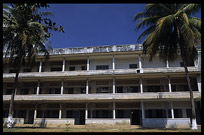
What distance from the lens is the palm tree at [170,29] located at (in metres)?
14.6

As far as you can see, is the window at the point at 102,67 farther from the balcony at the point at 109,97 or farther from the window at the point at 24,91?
the window at the point at 24,91

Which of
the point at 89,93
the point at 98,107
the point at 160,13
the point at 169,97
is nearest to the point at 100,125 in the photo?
the point at 98,107

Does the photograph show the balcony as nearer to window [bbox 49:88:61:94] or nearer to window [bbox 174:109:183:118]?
window [bbox 174:109:183:118]

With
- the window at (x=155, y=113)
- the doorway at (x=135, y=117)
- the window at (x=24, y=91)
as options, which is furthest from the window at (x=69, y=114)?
the window at (x=155, y=113)

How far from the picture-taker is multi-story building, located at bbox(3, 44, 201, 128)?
2203 cm

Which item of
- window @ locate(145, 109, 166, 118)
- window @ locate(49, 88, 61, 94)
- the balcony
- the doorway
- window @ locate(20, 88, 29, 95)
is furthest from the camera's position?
window @ locate(20, 88, 29, 95)

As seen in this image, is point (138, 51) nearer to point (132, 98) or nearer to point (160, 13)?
point (132, 98)

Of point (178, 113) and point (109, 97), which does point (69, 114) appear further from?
point (178, 113)

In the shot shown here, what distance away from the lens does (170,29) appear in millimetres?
16016

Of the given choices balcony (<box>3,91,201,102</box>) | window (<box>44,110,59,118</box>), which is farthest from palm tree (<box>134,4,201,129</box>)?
window (<box>44,110,59,118</box>)

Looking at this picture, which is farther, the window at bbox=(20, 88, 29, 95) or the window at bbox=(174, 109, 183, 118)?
the window at bbox=(20, 88, 29, 95)

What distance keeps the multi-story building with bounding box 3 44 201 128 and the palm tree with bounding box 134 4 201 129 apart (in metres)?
6.27

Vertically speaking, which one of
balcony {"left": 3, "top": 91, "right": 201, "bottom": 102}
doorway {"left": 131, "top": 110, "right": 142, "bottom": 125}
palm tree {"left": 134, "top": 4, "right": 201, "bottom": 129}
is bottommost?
doorway {"left": 131, "top": 110, "right": 142, "bottom": 125}

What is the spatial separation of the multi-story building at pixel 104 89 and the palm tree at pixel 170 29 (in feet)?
20.6
